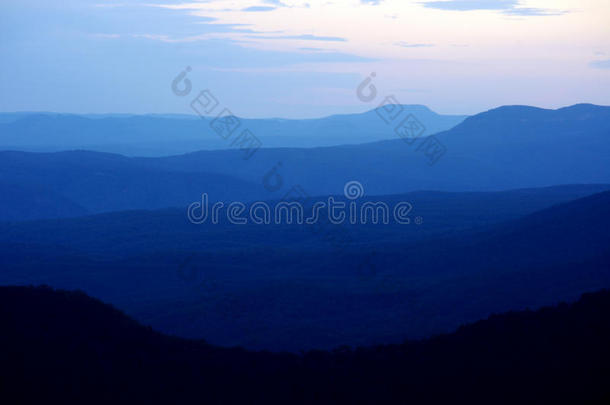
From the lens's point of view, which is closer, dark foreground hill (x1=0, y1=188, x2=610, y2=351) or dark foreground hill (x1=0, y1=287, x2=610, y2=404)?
dark foreground hill (x1=0, y1=287, x2=610, y2=404)

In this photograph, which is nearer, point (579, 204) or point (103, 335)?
point (103, 335)

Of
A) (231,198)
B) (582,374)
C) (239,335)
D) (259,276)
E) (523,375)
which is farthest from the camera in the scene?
(231,198)

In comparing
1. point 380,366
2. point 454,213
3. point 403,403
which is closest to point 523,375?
point 403,403

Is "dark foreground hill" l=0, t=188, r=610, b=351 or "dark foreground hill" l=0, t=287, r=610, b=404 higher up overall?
"dark foreground hill" l=0, t=188, r=610, b=351

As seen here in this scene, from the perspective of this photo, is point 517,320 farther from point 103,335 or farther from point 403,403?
point 103,335

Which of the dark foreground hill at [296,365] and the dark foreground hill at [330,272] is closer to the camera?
the dark foreground hill at [296,365]

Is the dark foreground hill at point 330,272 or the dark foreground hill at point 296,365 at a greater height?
the dark foreground hill at point 330,272

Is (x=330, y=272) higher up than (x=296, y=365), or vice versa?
(x=330, y=272)

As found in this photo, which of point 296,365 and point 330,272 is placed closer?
Answer: point 296,365
